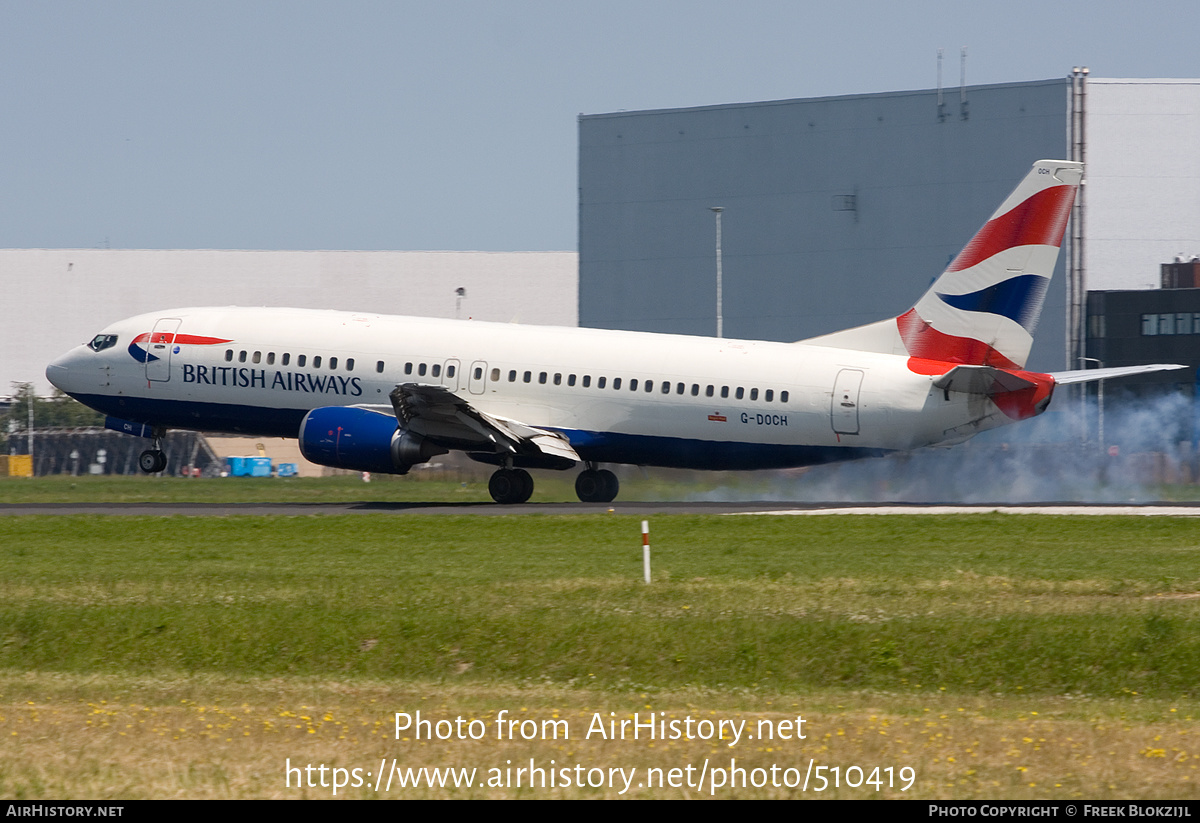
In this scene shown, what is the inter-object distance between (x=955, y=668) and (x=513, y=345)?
22.2 meters

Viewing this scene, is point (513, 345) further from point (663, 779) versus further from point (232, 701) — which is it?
point (663, 779)

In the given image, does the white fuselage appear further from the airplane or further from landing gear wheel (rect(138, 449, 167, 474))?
landing gear wheel (rect(138, 449, 167, 474))

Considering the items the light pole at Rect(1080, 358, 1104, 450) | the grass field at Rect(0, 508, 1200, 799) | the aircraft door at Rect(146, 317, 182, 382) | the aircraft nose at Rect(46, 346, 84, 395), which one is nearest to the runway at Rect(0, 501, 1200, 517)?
the grass field at Rect(0, 508, 1200, 799)

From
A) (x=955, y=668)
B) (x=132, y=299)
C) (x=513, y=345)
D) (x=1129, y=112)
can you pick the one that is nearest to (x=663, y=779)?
(x=955, y=668)

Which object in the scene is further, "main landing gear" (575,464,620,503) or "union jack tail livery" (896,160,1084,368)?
"main landing gear" (575,464,620,503)

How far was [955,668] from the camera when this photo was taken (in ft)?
58.2

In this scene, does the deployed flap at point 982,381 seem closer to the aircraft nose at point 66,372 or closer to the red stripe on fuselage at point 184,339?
the red stripe on fuselage at point 184,339

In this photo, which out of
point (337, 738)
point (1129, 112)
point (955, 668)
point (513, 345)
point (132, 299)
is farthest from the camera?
point (132, 299)

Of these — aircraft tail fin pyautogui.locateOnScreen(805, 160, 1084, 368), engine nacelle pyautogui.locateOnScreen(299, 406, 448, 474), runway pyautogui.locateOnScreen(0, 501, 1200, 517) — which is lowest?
runway pyautogui.locateOnScreen(0, 501, 1200, 517)

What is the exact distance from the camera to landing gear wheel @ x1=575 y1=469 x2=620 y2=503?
3938 cm

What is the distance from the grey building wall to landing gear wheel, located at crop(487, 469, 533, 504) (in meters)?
48.3

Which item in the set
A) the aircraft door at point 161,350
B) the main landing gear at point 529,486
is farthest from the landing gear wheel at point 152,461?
the main landing gear at point 529,486

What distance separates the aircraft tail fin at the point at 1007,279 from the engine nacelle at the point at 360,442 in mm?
13273

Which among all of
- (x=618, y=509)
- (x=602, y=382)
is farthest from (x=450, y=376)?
(x=618, y=509)
